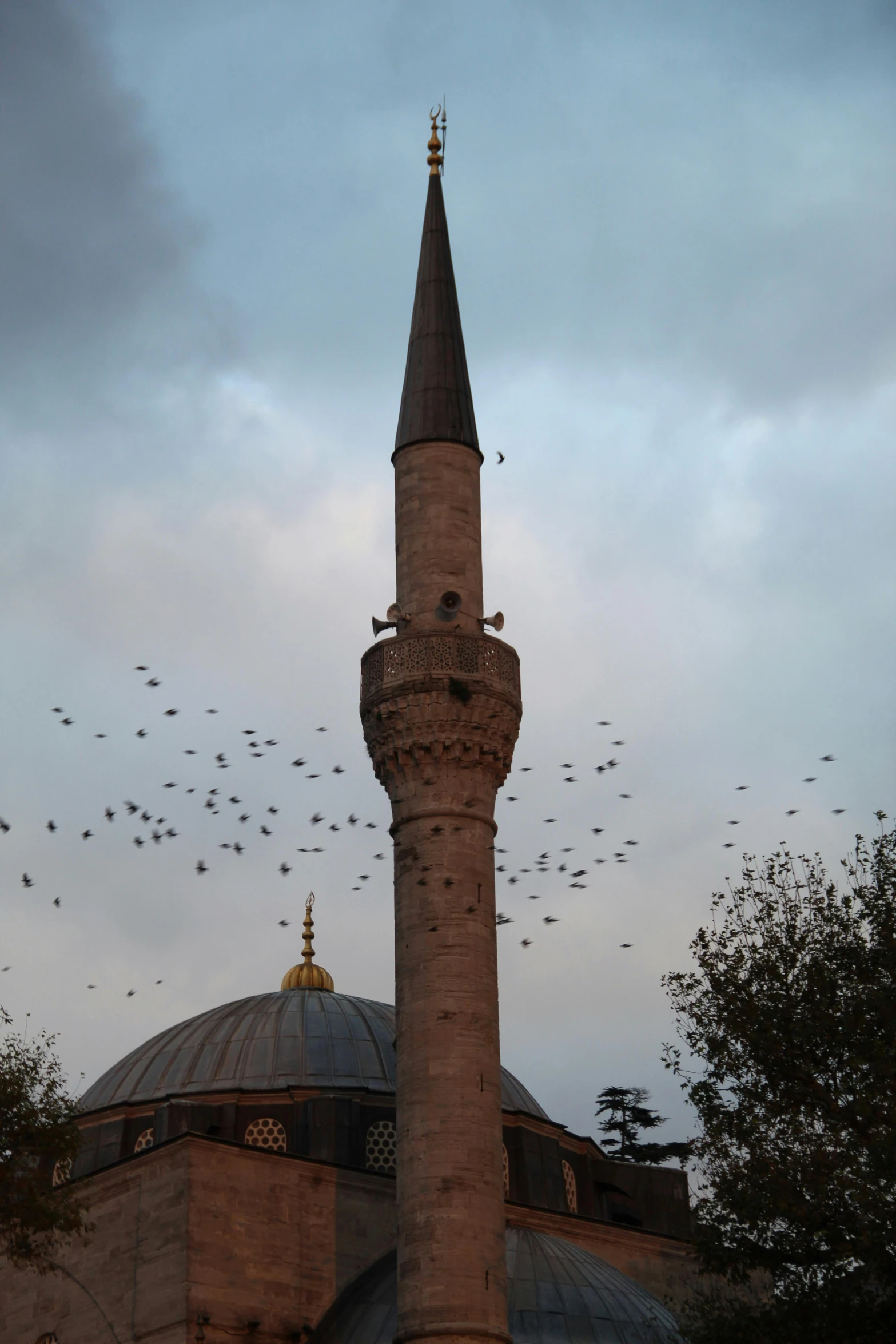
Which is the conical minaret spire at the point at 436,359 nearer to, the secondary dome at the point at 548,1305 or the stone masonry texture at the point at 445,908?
the stone masonry texture at the point at 445,908

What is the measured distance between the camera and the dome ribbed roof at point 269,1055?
25859mm

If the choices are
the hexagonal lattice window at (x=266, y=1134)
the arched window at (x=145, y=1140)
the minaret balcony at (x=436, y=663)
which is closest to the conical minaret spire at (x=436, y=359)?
the minaret balcony at (x=436, y=663)

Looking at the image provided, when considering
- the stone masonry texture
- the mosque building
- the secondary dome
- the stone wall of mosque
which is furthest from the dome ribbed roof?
the stone masonry texture

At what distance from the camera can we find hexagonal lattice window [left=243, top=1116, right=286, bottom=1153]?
2442 centimetres

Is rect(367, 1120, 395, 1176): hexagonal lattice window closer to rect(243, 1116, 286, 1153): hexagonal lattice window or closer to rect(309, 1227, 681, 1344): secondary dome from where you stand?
rect(243, 1116, 286, 1153): hexagonal lattice window

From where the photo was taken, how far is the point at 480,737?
20156 mm

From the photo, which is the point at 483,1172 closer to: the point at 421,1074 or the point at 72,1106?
the point at 421,1074

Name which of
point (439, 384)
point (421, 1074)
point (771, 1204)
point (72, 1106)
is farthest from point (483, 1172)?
point (439, 384)

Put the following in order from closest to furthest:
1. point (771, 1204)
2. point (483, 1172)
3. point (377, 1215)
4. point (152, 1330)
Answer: point (771, 1204), point (483, 1172), point (152, 1330), point (377, 1215)

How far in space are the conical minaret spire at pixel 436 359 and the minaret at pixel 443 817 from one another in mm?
20

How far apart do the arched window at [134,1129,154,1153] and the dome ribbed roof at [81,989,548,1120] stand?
54cm

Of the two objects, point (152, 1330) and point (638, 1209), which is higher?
point (638, 1209)

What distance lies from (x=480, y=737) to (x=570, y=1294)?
587cm

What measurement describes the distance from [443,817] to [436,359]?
17.5 ft
